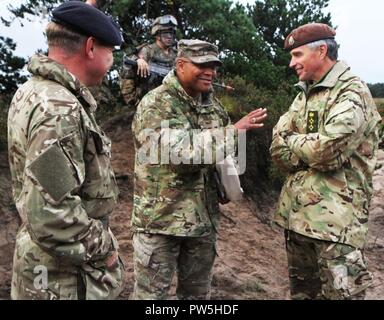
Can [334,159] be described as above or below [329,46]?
below

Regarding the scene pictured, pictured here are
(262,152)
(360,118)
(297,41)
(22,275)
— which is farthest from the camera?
(262,152)

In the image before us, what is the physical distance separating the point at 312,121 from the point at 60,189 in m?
1.84

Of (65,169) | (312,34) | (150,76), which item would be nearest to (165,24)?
(150,76)

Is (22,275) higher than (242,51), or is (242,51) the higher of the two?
(242,51)

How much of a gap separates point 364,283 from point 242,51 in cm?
640

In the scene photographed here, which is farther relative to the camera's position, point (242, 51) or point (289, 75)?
point (289, 75)

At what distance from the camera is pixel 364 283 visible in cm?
291

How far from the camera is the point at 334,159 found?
289 centimetres

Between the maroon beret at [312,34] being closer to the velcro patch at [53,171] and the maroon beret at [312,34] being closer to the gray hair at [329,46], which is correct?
the gray hair at [329,46]

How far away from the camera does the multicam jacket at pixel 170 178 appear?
10.1 feet

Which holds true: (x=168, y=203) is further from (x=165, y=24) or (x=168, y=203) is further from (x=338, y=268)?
(x=165, y=24)
